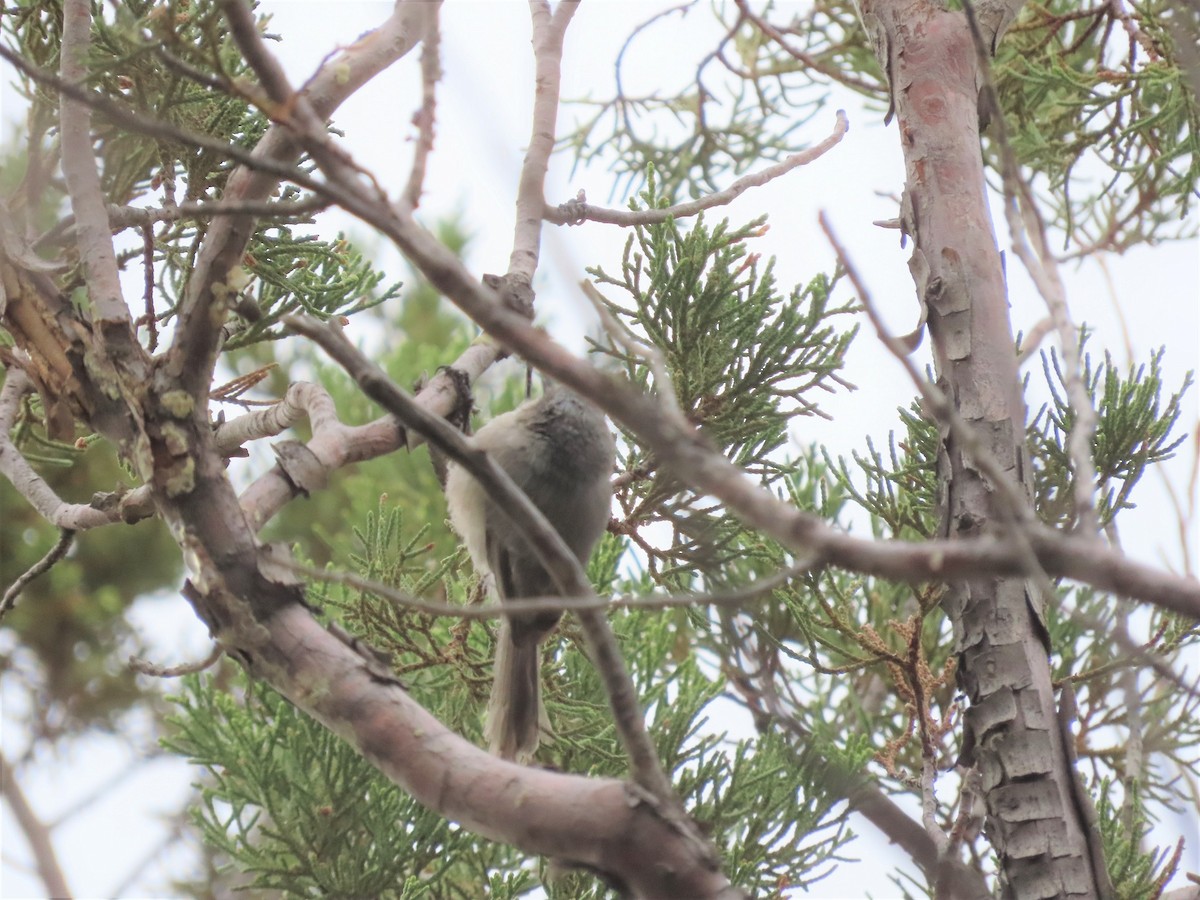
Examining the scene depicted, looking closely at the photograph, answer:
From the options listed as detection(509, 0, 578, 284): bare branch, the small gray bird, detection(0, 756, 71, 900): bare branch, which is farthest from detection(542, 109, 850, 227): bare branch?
detection(0, 756, 71, 900): bare branch

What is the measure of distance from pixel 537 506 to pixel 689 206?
847 millimetres

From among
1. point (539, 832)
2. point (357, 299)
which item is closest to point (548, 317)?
point (357, 299)

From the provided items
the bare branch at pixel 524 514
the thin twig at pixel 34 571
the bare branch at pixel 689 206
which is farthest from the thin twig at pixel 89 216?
the bare branch at pixel 689 206

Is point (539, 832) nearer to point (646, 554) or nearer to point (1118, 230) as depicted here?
point (646, 554)

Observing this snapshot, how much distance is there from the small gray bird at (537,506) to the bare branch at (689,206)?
593 mm

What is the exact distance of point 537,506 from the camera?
307 cm

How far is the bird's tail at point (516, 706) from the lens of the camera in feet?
9.52

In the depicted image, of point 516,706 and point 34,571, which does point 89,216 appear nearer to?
point 34,571

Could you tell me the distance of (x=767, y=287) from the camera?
3.02 m

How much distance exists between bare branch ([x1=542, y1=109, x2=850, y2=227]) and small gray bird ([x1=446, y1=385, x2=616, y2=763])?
59 cm

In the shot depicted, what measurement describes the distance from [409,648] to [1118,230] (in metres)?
2.88

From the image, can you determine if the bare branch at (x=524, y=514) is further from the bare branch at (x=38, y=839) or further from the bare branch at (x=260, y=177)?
the bare branch at (x=38, y=839)

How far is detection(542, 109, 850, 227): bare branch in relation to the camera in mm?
2648

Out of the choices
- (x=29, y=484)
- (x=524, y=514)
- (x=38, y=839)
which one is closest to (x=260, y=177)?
(x=524, y=514)
